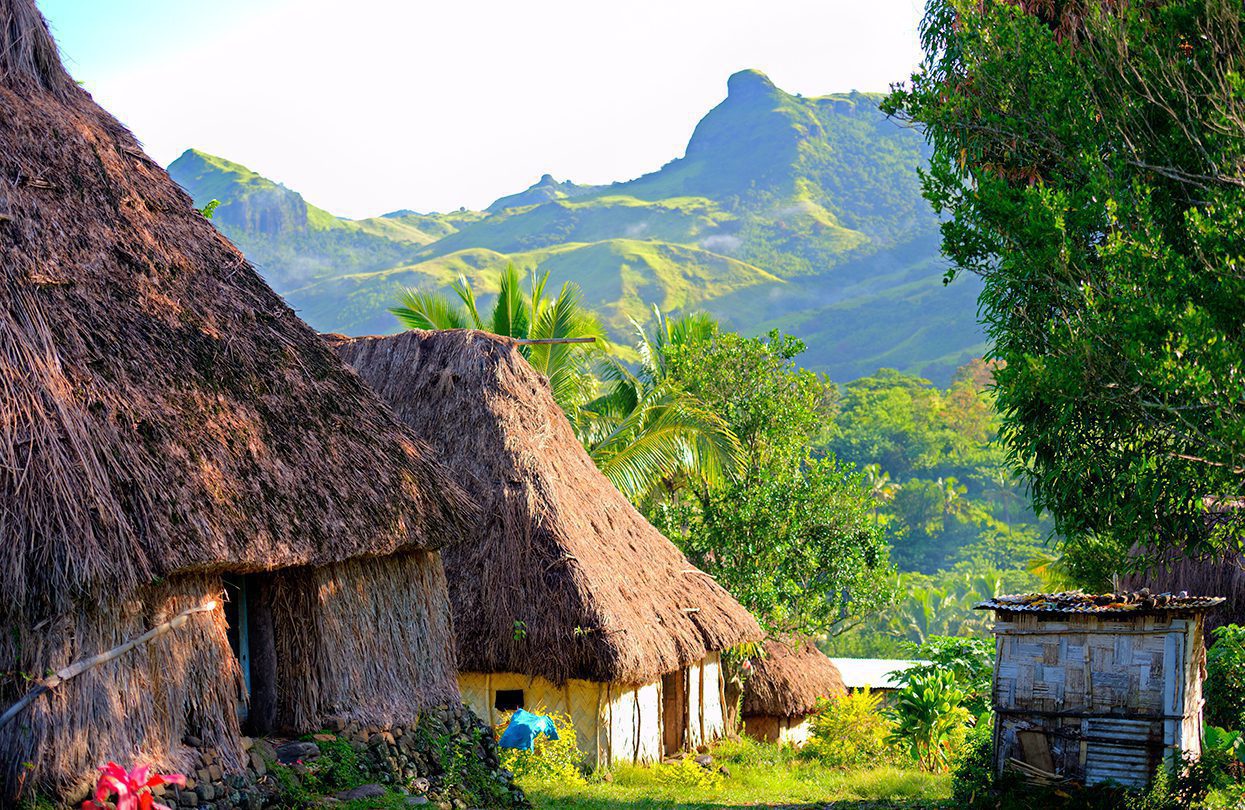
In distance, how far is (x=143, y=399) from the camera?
314 inches

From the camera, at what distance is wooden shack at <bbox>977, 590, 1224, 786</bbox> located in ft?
36.4

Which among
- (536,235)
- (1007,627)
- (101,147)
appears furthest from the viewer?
(536,235)

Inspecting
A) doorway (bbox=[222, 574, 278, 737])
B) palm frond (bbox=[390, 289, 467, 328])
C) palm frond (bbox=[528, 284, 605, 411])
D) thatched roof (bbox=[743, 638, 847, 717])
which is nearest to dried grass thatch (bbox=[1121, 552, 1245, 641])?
thatched roof (bbox=[743, 638, 847, 717])

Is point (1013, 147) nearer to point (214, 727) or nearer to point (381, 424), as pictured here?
point (381, 424)

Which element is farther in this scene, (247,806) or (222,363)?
(222,363)

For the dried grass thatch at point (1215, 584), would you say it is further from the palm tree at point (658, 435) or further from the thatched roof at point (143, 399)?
the thatched roof at point (143, 399)

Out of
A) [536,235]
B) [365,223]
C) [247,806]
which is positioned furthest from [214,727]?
[365,223]

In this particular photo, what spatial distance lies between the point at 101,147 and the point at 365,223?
570ft

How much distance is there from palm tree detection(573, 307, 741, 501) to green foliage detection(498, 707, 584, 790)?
264 inches

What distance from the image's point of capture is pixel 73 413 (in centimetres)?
729

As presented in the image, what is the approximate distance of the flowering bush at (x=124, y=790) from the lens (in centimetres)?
668

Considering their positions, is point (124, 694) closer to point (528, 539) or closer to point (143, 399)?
point (143, 399)

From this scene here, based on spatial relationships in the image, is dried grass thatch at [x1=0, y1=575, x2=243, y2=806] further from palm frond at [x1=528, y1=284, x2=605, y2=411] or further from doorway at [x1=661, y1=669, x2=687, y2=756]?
palm frond at [x1=528, y1=284, x2=605, y2=411]

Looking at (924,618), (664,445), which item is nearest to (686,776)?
(664,445)
